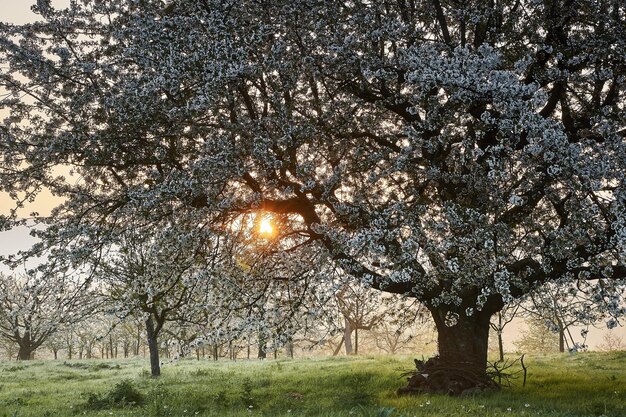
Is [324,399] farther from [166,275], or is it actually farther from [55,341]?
[55,341]

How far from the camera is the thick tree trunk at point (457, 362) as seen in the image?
1377 centimetres

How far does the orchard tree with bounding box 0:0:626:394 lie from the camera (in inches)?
398

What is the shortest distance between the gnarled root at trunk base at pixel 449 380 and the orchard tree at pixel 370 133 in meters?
0.05

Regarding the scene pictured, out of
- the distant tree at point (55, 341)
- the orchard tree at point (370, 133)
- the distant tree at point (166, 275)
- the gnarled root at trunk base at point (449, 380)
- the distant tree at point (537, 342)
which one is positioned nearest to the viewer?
the orchard tree at point (370, 133)

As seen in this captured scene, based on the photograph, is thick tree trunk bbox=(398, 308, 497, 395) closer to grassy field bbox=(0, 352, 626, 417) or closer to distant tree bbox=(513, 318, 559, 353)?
grassy field bbox=(0, 352, 626, 417)

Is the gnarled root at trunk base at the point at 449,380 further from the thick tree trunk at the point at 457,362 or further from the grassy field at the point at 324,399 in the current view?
the grassy field at the point at 324,399

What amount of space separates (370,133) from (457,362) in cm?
683

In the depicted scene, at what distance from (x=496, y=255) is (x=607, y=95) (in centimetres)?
543

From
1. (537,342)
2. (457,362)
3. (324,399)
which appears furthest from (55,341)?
(457,362)

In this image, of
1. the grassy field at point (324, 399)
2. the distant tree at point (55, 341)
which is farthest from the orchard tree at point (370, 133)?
the distant tree at point (55, 341)

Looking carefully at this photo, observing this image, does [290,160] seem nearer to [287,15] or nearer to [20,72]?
[287,15]

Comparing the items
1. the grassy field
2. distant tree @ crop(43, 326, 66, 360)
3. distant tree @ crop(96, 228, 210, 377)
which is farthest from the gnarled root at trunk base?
distant tree @ crop(43, 326, 66, 360)

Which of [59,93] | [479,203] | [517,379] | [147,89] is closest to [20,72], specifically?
[59,93]

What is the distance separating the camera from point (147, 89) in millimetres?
10758
